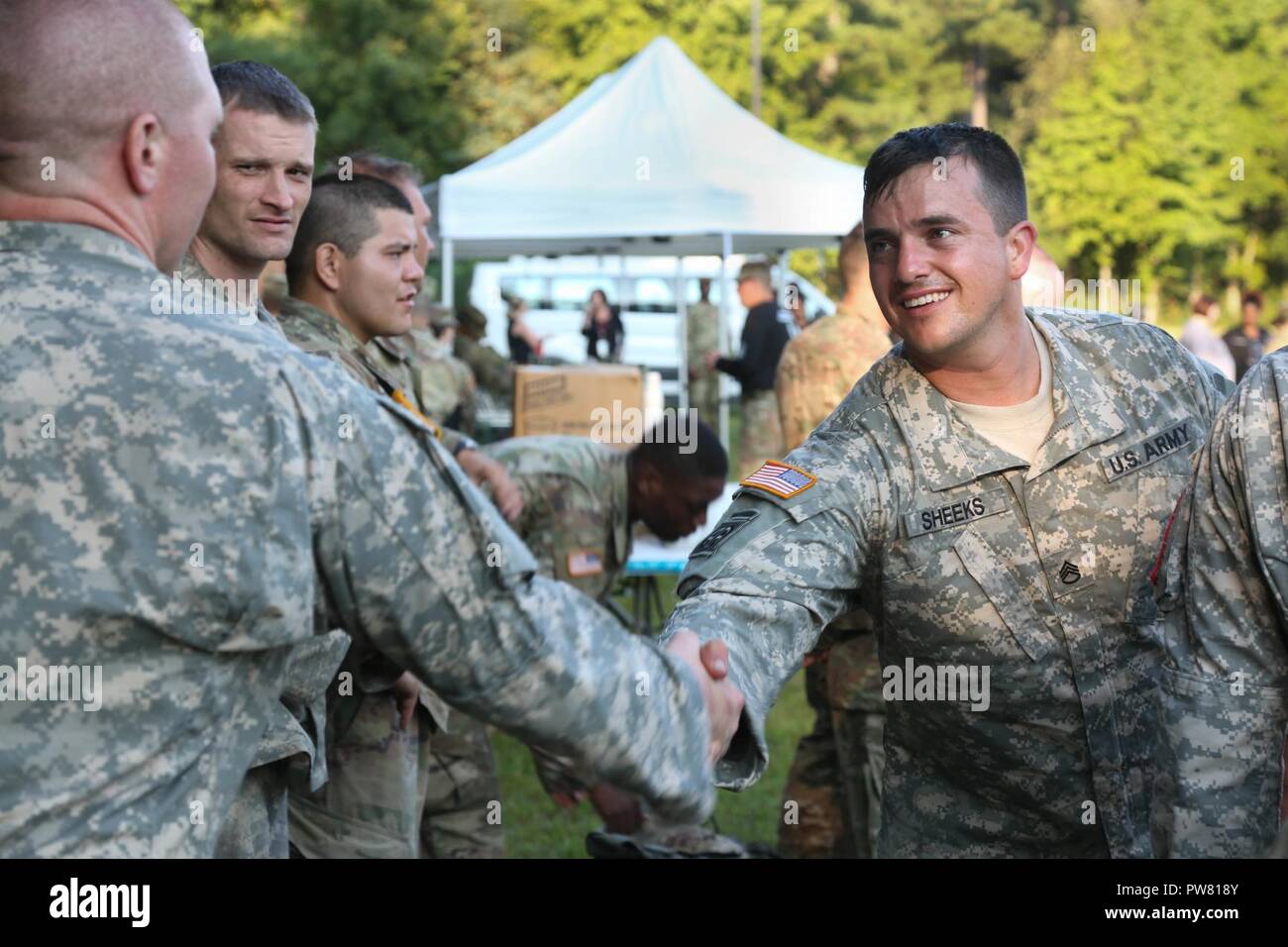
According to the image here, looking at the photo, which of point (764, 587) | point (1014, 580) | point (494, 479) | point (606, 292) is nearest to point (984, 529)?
point (1014, 580)

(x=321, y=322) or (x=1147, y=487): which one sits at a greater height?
(x=321, y=322)

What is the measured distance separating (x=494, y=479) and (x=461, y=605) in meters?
2.75

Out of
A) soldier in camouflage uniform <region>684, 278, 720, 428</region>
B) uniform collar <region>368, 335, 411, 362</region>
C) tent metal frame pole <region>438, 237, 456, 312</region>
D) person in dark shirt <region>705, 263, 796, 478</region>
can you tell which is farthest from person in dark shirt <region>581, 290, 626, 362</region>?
uniform collar <region>368, 335, 411, 362</region>

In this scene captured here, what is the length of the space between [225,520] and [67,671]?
0.87 ft

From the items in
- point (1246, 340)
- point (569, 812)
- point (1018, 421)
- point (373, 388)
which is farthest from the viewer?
point (1246, 340)

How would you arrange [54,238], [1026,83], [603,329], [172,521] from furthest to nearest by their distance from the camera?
[1026,83], [603,329], [54,238], [172,521]

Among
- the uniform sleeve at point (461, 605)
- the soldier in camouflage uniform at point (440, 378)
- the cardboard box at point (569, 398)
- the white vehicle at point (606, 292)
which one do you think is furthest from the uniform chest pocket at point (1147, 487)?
the white vehicle at point (606, 292)

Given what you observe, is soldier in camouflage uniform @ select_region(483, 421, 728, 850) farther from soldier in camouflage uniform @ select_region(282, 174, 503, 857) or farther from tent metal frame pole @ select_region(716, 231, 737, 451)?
tent metal frame pole @ select_region(716, 231, 737, 451)

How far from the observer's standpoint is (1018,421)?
3.39 m

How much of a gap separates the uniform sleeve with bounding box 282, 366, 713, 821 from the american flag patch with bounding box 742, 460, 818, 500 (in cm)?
98

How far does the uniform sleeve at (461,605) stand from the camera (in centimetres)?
195

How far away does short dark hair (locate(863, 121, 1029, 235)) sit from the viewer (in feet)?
11.1

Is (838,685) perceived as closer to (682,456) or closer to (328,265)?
(682,456)

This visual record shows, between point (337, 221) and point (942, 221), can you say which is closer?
point (942, 221)
